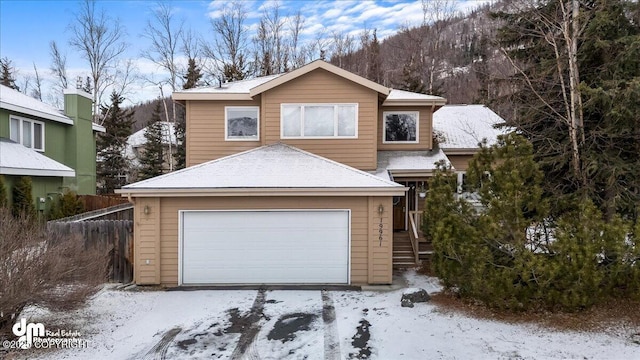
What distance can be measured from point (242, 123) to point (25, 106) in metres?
10.1

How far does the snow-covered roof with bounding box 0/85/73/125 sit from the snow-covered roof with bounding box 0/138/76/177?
1351 mm

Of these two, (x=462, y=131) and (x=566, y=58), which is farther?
(x=462, y=131)

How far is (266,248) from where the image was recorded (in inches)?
382

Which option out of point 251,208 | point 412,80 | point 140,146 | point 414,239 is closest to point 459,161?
point 414,239

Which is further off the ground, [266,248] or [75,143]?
[75,143]

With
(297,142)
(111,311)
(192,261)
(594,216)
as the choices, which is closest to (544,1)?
(594,216)

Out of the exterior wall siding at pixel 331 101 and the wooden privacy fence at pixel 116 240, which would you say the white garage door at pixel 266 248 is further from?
the exterior wall siding at pixel 331 101

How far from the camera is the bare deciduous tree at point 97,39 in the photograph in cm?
2691

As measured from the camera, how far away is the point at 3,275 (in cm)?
578

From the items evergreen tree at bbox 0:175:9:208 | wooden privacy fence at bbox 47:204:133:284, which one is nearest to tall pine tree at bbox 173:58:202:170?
evergreen tree at bbox 0:175:9:208

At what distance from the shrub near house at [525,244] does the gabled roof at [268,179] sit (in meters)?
2.15

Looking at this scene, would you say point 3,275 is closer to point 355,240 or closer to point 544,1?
point 355,240

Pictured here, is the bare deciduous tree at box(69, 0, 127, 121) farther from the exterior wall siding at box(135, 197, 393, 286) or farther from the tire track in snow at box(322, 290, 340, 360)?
the tire track in snow at box(322, 290, 340, 360)

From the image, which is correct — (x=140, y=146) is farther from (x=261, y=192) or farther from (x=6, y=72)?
(x=261, y=192)
